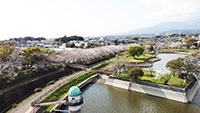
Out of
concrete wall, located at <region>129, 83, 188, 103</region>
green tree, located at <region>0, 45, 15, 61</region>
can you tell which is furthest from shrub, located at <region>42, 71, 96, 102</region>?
green tree, located at <region>0, 45, 15, 61</region>

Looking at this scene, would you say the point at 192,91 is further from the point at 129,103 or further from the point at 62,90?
the point at 62,90

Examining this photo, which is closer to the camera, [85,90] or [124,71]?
[85,90]

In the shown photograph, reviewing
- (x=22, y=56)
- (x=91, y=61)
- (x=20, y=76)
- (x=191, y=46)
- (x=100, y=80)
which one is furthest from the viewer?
(x=191, y=46)

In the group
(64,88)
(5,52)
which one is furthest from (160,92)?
(5,52)

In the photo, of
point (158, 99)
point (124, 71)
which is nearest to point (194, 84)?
point (158, 99)

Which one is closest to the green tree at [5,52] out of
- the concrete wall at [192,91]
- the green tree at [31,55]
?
the green tree at [31,55]

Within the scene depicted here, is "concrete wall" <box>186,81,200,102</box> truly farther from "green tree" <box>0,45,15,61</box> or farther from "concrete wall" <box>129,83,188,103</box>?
"green tree" <box>0,45,15,61</box>

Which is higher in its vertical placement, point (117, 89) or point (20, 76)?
point (20, 76)

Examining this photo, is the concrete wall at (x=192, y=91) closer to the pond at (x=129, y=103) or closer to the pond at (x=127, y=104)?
the pond at (x=129, y=103)

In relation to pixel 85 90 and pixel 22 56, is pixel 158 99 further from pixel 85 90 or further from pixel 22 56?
pixel 22 56
